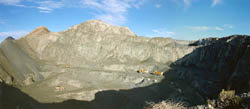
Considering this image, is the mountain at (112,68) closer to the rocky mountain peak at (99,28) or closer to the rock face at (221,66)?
the rock face at (221,66)

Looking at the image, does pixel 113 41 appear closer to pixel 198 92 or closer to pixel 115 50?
pixel 115 50

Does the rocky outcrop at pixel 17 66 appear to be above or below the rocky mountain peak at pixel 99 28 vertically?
below

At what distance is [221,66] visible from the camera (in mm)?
39312

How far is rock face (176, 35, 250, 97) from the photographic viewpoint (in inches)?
1139

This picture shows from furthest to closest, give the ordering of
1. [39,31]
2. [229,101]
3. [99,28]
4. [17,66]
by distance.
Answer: [39,31], [99,28], [17,66], [229,101]

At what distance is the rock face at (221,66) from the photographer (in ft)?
94.9

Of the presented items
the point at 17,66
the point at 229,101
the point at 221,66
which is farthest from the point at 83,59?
the point at 229,101

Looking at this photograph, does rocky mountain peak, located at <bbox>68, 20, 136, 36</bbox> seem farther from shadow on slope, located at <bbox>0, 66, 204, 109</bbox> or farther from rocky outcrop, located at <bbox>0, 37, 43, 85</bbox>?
shadow on slope, located at <bbox>0, 66, 204, 109</bbox>

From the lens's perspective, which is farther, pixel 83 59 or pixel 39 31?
pixel 39 31

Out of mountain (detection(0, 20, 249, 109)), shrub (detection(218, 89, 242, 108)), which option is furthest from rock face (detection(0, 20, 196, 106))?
shrub (detection(218, 89, 242, 108))

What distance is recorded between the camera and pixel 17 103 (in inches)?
1153

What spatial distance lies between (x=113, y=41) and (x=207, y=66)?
30.3 metres

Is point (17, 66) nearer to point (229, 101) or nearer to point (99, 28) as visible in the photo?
point (99, 28)

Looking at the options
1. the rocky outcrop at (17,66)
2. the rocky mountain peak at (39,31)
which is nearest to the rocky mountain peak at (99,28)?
the rocky mountain peak at (39,31)
